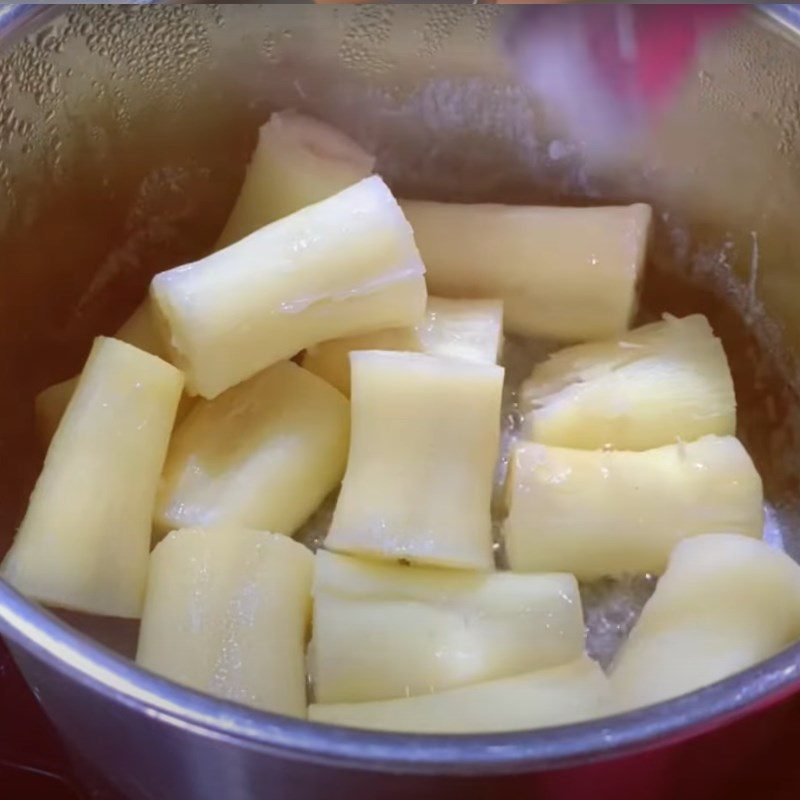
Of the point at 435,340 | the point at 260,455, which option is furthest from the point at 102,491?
the point at 435,340

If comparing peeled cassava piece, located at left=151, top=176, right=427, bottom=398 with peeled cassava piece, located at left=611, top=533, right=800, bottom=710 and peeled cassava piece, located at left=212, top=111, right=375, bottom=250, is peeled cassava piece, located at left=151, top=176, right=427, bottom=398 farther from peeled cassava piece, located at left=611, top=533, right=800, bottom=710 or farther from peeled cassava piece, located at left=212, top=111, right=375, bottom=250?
peeled cassava piece, located at left=611, top=533, right=800, bottom=710

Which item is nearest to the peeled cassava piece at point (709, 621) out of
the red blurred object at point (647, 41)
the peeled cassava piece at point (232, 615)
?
the peeled cassava piece at point (232, 615)

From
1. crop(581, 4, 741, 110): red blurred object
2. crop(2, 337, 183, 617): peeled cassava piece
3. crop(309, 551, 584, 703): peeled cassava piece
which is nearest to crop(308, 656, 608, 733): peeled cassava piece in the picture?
crop(309, 551, 584, 703): peeled cassava piece

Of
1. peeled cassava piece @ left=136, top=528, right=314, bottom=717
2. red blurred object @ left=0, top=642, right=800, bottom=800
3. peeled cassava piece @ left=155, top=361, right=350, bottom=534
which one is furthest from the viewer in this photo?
peeled cassava piece @ left=155, top=361, right=350, bottom=534

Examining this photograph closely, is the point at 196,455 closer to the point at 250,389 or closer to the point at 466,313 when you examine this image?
the point at 250,389

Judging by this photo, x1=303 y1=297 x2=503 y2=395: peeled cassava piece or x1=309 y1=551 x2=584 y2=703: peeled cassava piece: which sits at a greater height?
x1=303 y1=297 x2=503 y2=395: peeled cassava piece

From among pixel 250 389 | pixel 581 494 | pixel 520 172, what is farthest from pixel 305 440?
pixel 520 172
